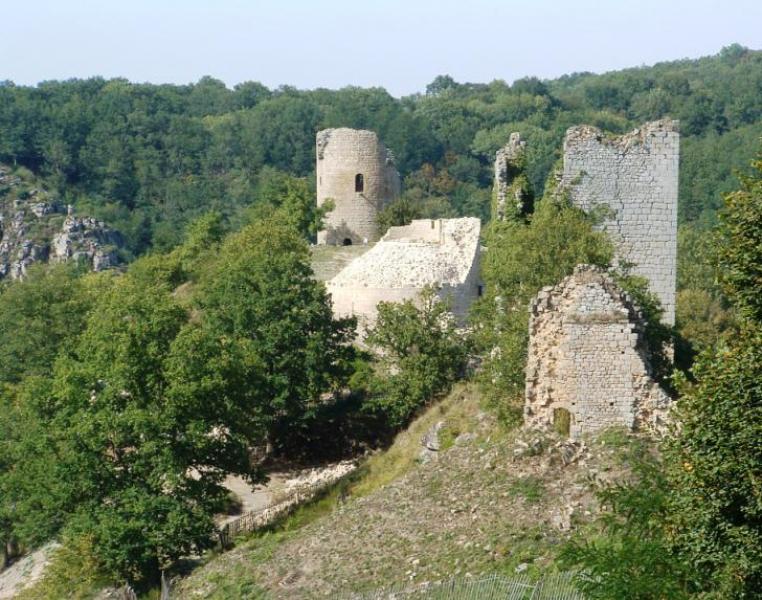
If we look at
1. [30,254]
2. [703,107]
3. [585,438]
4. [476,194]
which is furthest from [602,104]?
[585,438]

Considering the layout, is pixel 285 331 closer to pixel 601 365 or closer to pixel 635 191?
pixel 635 191

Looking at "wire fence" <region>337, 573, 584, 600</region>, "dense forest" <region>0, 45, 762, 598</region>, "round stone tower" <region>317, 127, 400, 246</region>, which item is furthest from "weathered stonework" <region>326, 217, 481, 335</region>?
"wire fence" <region>337, 573, 584, 600</region>

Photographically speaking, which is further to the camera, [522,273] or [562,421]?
[522,273]

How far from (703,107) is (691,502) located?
121760mm

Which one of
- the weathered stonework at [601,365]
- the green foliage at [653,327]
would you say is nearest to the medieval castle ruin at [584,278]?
the weathered stonework at [601,365]

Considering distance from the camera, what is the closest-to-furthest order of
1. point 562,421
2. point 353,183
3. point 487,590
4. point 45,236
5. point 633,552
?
point 633,552
point 487,590
point 562,421
point 353,183
point 45,236

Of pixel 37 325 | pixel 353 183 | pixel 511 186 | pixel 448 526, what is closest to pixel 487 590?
pixel 448 526

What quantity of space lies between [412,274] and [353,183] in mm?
15700

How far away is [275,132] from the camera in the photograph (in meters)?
150

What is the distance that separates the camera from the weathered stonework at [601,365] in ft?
74.7

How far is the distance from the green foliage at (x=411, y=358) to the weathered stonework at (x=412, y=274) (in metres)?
3.28

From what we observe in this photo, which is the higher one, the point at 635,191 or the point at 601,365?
the point at 635,191

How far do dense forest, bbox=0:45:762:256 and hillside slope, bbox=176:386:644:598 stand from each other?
86.8m

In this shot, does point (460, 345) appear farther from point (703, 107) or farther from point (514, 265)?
point (703, 107)
